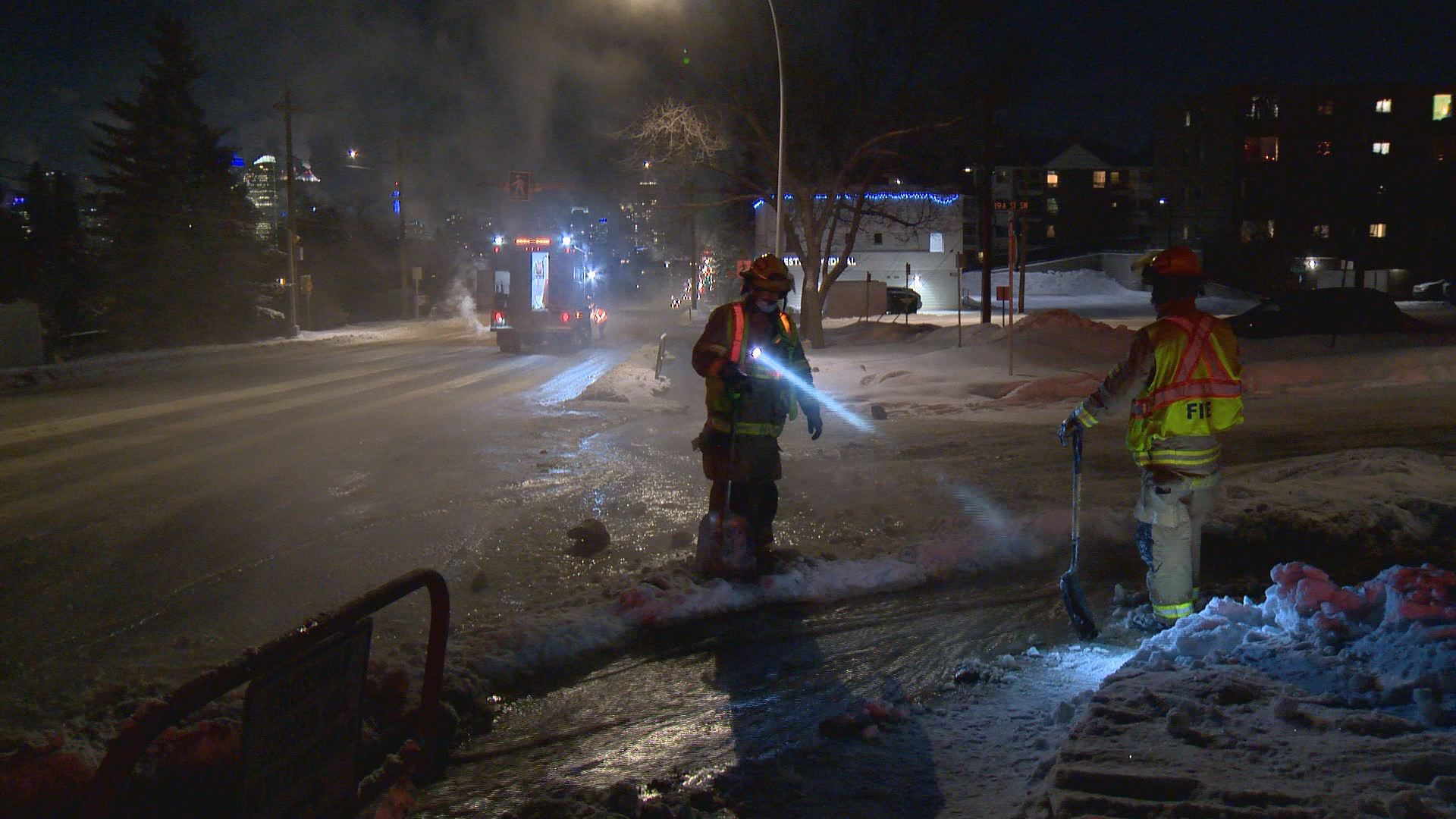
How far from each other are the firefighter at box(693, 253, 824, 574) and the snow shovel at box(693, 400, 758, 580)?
0.06m

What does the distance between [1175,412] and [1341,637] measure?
4.04 feet

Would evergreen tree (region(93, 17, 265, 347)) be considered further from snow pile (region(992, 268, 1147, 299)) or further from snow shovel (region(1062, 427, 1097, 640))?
snow pile (region(992, 268, 1147, 299))

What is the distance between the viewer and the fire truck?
29.2 m

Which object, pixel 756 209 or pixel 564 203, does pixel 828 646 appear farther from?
pixel 756 209

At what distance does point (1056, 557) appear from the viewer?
24.0 ft

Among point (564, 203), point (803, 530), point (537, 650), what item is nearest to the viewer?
point (537, 650)

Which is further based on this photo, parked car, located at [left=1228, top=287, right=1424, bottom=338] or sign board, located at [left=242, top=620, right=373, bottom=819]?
parked car, located at [left=1228, top=287, right=1424, bottom=338]

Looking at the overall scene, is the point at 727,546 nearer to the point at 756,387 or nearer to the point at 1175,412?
the point at 756,387

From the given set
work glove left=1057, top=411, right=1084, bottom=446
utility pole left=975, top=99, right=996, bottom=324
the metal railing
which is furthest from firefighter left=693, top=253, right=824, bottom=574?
utility pole left=975, top=99, right=996, bottom=324

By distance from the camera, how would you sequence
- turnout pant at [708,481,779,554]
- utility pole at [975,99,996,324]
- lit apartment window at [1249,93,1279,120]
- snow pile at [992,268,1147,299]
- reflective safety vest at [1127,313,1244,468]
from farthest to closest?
snow pile at [992,268,1147,299]
lit apartment window at [1249,93,1279,120]
utility pole at [975,99,996,324]
turnout pant at [708,481,779,554]
reflective safety vest at [1127,313,1244,468]

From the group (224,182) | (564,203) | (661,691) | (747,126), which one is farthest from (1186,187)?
(661,691)

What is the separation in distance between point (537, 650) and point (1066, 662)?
259 cm

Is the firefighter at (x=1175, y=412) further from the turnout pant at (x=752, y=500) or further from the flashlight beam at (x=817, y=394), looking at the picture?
the turnout pant at (x=752, y=500)

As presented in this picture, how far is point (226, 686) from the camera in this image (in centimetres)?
266
